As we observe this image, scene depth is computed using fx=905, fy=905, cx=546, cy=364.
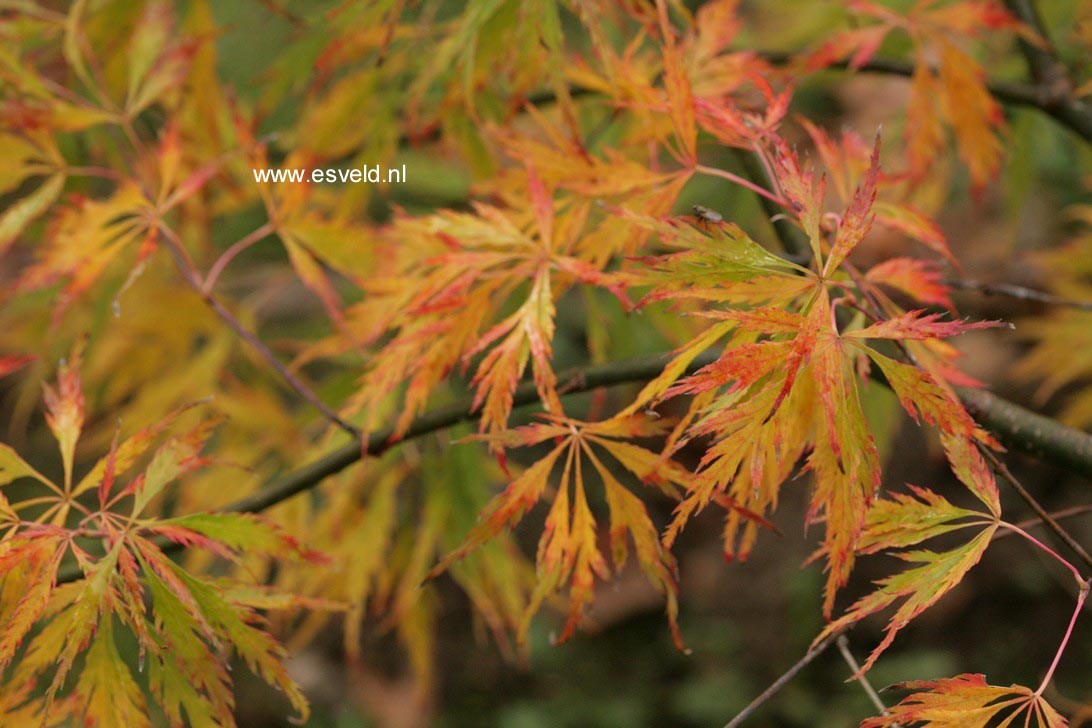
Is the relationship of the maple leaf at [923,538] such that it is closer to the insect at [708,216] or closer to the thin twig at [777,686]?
the thin twig at [777,686]

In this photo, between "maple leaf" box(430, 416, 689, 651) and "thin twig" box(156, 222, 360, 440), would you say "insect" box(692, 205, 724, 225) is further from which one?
"thin twig" box(156, 222, 360, 440)

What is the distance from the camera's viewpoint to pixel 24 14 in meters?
0.94

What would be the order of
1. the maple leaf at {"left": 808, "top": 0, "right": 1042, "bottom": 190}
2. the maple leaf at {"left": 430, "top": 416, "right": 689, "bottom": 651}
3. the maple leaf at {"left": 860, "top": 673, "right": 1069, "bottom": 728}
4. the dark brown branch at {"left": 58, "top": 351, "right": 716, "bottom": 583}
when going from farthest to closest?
1. the maple leaf at {"left": 808, "top": 0, "right": 1042, "bottom": 190}
2. the dark brown branch at {"left": 58, "top": 351, "right": 716, "bottom": 583}
3. the maple leaf at {"left": 430, "top": 416, "right": 689, "bottom": 651}
4. the maple leaf at {"left": 860, "top": 673, "right": 1069, "bottom": 728}

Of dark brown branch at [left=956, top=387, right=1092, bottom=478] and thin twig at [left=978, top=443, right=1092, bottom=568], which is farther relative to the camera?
dark brown branch at [left=956, top=387, right=1092, bottom=478]

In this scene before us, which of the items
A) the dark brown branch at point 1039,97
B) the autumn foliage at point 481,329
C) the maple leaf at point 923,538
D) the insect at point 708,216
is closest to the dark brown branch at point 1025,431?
the autumn foliage at point 481,329

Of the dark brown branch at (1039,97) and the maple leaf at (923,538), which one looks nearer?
the maple leaf at (923,538)

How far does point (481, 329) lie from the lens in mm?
963

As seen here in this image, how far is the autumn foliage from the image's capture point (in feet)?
1.71

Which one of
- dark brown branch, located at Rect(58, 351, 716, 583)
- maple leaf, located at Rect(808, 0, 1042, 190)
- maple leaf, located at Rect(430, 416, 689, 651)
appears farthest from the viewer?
maple leaf, located at Rect(808, 0, 1042, 190)

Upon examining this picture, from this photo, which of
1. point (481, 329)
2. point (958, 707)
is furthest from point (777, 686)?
point (481, 329)

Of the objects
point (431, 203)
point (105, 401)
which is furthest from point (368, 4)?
point (431, 203)

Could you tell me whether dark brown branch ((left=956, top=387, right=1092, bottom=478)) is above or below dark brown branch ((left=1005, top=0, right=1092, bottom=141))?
below

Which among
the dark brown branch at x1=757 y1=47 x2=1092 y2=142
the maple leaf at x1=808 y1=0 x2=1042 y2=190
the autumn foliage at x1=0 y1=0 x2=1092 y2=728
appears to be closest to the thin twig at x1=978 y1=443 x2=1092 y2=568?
the autumn foliage at x1=0 y1=0 x2=1092 y2=728

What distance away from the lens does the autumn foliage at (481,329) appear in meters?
0.52
